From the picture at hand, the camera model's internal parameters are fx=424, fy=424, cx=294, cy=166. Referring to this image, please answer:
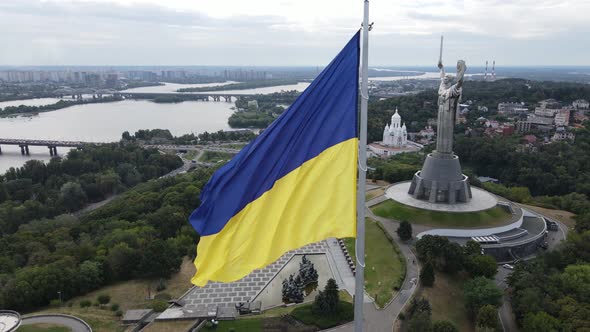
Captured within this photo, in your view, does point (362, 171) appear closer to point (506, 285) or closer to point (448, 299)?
point (448, 299)

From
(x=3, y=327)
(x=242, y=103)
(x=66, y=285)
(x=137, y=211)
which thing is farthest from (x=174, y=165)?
(x=242, y=103)

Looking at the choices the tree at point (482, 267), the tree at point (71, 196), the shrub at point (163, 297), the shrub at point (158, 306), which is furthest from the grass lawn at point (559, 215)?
the tree at point (71, 196)

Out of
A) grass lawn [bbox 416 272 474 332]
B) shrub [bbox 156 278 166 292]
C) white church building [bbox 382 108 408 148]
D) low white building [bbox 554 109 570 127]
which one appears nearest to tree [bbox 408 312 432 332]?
grass lawn [bbox 416 272 474 332]

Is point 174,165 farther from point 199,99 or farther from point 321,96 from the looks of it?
point 199,99

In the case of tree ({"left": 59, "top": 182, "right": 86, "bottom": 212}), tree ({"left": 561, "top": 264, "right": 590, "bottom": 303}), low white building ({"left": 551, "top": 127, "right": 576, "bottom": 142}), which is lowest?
tree ({"left": 59, "top": 182, "right": 86, "bottom": 212})

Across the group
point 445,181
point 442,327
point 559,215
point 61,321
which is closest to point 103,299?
point 61,321

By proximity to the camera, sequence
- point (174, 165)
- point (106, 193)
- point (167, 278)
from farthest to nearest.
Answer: point (174, 165) → point (106, 193) → point (167, 278)

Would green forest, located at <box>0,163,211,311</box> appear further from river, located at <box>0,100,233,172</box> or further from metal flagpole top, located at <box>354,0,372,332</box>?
river, located at <box>0,100,233,172</box>
